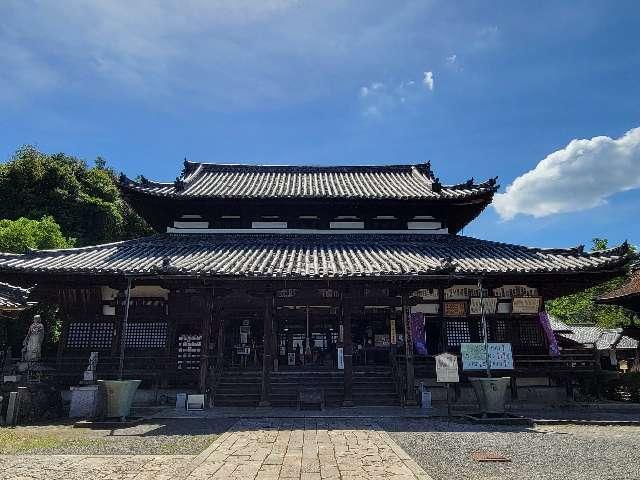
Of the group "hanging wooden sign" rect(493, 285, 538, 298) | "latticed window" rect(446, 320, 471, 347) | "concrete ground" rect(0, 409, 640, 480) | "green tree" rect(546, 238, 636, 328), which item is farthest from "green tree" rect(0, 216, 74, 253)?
"green tree" rect(546, 238, 636, 328)

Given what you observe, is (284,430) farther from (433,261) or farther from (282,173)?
(282,173)

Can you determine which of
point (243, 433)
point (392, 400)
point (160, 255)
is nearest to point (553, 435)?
point (392, 400)

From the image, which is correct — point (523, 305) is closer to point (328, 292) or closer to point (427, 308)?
point (427, 308)

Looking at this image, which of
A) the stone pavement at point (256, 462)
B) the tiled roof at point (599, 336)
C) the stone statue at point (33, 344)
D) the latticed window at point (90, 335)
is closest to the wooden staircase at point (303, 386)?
the latticed window at point (90, 335)

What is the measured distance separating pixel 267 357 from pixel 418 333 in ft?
19.7

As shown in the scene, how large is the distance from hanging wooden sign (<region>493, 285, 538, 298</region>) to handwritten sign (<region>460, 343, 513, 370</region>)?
3.20 meters

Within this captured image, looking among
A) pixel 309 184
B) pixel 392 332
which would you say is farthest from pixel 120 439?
pixel 309 184

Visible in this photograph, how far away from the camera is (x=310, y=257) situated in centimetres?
1736

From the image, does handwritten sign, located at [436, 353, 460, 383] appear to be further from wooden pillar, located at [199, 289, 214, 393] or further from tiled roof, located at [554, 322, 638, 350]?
tiled roof, located at [554, 322, 638, 350]

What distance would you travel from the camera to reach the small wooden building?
15359 millimetres

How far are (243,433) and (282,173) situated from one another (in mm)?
18306

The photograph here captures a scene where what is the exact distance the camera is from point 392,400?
1503 cm

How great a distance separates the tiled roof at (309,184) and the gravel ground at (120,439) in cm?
1113

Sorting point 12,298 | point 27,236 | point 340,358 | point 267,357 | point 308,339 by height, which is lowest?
point 340,358
